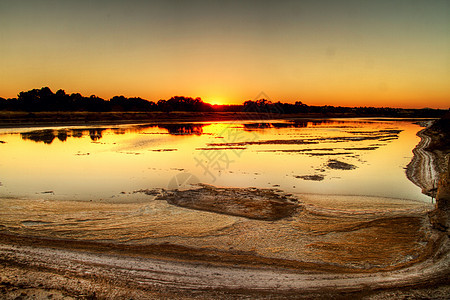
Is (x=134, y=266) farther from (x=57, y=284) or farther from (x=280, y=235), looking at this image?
(x=280, y=235)

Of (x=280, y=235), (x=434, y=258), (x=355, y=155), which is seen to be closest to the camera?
(x=434, y=258)

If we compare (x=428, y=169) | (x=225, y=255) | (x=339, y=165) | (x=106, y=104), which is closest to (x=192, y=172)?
(x=339, y=165)

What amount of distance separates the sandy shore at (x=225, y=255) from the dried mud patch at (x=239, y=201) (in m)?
0.21

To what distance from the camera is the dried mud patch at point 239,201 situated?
8.87 m

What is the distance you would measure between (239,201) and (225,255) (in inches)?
152

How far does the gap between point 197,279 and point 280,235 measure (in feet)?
9.14

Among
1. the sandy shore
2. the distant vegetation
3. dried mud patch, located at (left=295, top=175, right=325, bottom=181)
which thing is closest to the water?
dried mud patch, located at (left=295, top=175, right=325, bottom=181)

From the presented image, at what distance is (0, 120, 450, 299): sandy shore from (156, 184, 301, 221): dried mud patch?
207 millimetres

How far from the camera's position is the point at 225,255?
617cm

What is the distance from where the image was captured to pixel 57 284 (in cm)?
491

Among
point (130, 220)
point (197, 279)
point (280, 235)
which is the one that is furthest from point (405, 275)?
point (130, 220)

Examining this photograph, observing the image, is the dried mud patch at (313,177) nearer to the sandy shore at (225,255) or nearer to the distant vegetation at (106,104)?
the sandy shore at (225,255)

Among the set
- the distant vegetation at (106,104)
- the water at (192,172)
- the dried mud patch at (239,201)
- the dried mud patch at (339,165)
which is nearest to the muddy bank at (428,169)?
the water at (192,172)

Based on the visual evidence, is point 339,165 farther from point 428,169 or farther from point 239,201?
point 239,201
